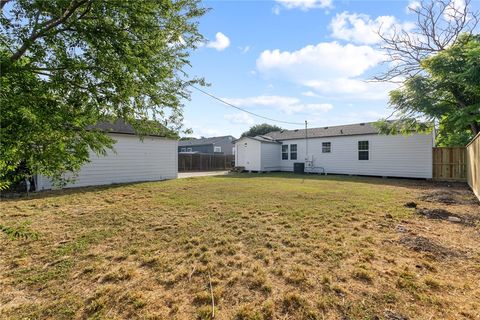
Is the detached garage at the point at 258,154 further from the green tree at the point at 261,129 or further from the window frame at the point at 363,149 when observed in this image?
the green tree at the point at 261,129

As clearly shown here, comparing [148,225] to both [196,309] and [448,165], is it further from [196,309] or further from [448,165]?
[448,165]

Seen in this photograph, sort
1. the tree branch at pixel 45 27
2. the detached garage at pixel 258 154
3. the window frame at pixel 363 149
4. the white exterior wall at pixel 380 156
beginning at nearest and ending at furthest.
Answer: the tree branch at pixel 45 27 < the white exterior wall at pixel 380 156 < the window frame at pixel 363 149 < the detached garage at pixel 258 154

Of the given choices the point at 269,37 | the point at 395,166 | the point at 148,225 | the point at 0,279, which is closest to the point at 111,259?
the point at 0,279

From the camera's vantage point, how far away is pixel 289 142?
2078 centimetres

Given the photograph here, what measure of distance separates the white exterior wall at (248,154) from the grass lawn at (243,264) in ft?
44.8

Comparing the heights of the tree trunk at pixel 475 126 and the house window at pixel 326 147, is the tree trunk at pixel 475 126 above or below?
above

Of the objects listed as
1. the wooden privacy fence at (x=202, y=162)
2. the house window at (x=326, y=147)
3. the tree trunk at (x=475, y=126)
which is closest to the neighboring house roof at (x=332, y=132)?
the house window at (x=326, y=147)

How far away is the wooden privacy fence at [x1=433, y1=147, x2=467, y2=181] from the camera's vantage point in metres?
12.6

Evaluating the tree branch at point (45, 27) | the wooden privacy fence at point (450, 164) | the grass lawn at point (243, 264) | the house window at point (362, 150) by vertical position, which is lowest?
the grass lawn at point (243, 264)

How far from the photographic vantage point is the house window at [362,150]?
16453 millimetres

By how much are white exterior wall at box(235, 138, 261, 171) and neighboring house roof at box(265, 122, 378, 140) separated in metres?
2.66

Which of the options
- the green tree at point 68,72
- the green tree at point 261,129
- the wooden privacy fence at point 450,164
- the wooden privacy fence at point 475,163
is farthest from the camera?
the green tree at point 261,129

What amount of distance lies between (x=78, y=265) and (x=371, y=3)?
11.1 meters

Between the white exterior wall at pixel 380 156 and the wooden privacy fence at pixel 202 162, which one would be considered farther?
the wooden privacy fence at pixel 202 162
